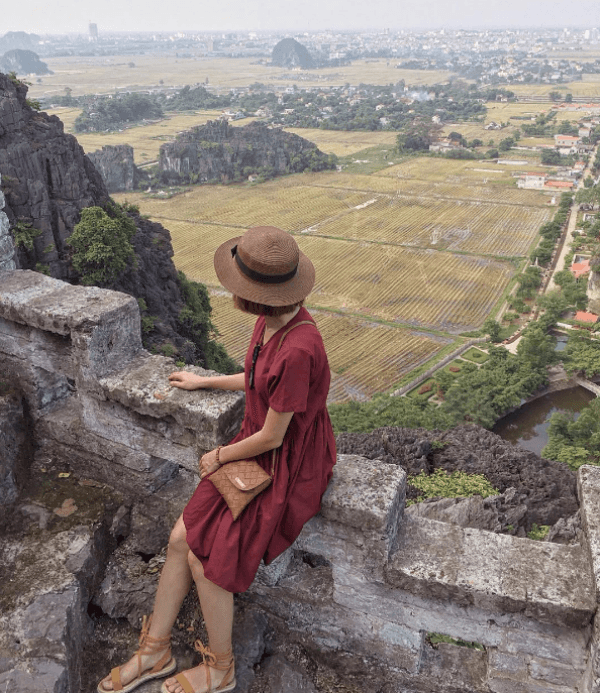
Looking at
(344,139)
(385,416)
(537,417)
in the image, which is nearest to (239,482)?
(385,416)

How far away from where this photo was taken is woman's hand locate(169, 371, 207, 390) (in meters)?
4.76

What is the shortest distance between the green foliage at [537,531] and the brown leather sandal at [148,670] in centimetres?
723

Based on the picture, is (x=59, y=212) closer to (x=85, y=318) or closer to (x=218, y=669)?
(x=85, y=318)

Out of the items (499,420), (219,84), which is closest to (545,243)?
(499,420)

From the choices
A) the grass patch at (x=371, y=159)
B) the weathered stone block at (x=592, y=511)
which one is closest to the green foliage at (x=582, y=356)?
the weathered stone block at (x=592, y=511)

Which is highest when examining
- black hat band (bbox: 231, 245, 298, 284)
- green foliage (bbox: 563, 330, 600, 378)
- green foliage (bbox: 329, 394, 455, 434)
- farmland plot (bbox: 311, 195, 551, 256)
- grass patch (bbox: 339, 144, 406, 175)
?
black hat band (bbox: 231, 245, 298, 284)

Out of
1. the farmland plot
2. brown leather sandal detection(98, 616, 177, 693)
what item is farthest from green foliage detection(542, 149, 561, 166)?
brown leather sandal detection(98, 616, 177, 693)

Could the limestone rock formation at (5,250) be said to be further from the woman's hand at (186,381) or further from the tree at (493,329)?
the tree at (493,329)

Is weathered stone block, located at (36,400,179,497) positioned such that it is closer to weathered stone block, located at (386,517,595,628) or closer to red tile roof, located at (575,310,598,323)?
weathered stone block, located at (386,517,595,628)

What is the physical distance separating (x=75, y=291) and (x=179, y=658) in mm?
3086

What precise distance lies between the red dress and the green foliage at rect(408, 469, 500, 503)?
25.2ft

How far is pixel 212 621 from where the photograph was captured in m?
4.00

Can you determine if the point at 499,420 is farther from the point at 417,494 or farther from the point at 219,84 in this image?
the point at 219,84

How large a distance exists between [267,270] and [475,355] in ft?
101
